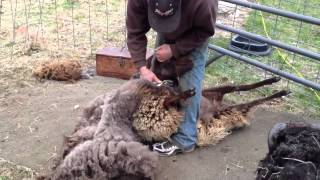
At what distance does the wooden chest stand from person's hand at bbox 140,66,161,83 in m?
1.53

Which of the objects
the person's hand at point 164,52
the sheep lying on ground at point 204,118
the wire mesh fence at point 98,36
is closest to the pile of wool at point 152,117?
the sheep lying on ground at point 204,118

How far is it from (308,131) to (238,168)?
4.22ft

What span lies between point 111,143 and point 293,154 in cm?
144

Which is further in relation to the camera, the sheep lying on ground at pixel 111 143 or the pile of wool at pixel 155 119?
the pile of wool at pixel 155 119

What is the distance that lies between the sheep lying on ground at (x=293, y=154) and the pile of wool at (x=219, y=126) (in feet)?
4.48

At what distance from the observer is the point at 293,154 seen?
285 cm

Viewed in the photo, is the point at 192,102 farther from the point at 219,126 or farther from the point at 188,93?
the point at 219,126

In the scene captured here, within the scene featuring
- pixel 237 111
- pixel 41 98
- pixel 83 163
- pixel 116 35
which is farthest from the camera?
pixel 116 35

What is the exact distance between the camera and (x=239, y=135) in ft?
15.5

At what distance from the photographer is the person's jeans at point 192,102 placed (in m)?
4.12

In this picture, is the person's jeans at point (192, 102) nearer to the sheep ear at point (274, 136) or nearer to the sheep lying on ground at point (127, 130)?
the sheep lying on ground at point (127, 130)

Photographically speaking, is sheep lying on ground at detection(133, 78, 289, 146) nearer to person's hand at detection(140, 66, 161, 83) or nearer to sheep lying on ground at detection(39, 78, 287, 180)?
sheep lying on ground at detection(39, 78, 287, 180)

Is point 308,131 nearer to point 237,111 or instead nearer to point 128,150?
point 128,150

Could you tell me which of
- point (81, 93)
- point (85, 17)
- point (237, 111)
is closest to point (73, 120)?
point (81, 93)
